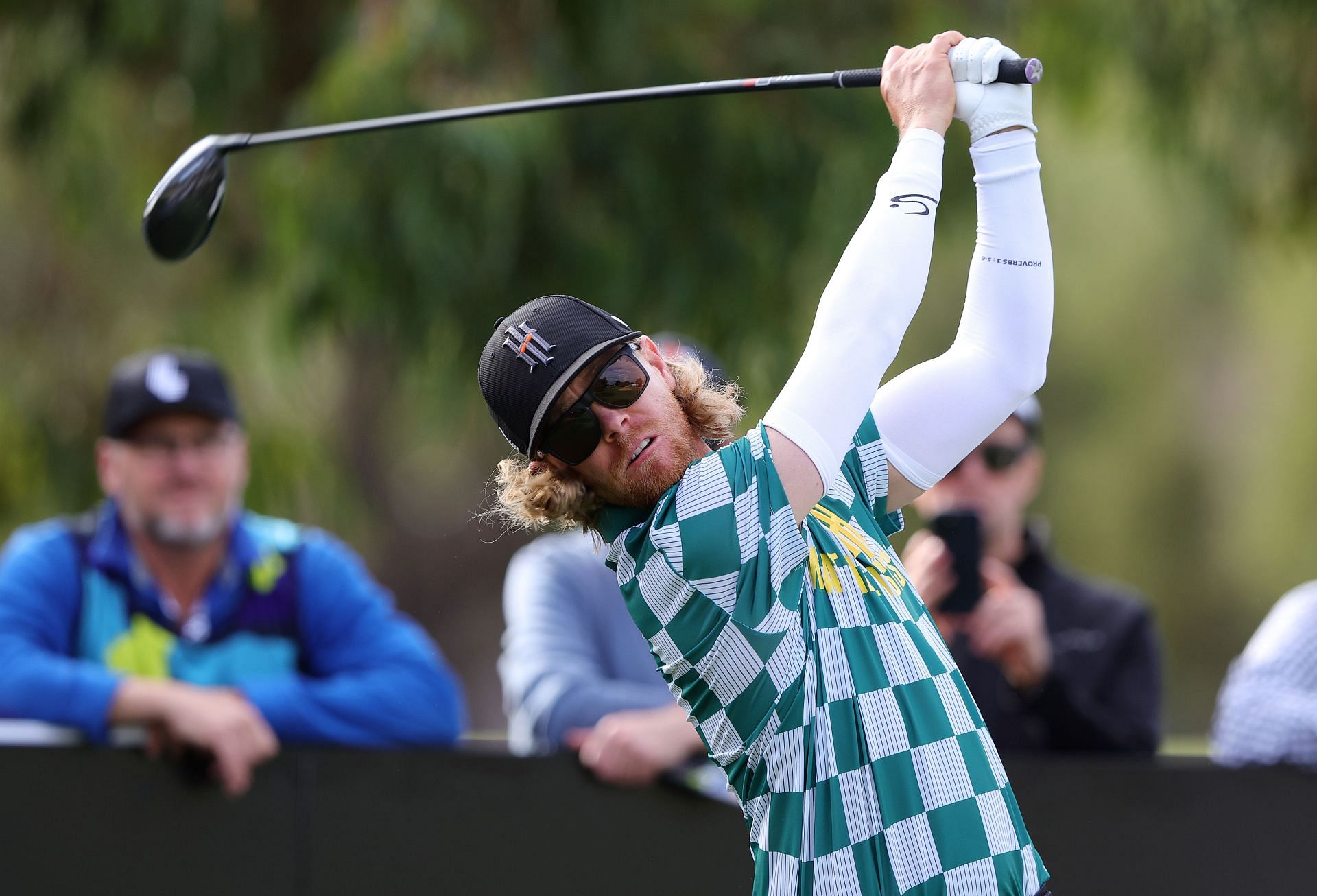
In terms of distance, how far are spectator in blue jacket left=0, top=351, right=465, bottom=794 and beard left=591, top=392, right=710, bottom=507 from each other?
5.43 ft

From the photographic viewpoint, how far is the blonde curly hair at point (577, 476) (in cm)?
245

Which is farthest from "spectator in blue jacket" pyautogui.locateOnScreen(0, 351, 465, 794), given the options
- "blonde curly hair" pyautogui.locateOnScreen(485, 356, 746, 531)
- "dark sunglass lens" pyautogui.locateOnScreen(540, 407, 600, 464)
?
"dark sunglass lens" pyautogui.locateOnScreen(540, 407, 600, 464)

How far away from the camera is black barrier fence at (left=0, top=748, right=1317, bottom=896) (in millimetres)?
3697

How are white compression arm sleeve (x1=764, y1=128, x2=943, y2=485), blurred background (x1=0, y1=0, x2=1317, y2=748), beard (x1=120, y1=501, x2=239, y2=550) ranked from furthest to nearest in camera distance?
blurred background (x1=0, y1=0, x2=1317, y2=748)
beard (x1=120, y1=501, x2=239, y2=550)
white compression arm sleeve (x1=764, y1=128, x2=943, y2=485)

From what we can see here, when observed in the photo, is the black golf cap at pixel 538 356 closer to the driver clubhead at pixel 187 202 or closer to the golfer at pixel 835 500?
the golfer at pixel 835 500

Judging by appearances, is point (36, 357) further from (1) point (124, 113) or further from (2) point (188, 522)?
(2) point (188, 522)

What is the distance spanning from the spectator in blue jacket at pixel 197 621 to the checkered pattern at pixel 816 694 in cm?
170

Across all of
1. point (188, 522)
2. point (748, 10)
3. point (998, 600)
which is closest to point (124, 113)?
point (748, 10)

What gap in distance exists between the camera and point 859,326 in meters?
2.21

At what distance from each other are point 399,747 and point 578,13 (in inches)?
136

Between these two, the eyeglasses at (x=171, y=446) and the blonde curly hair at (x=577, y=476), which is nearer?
the blonde curly hair at (x=577, y=476)

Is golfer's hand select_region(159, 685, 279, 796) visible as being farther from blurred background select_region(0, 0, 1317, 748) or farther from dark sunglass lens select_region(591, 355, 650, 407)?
blurred background select_region(0, 0, 1317, 748)

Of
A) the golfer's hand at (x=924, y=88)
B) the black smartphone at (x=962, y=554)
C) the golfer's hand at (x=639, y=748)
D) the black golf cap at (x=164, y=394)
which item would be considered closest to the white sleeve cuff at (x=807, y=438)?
the golfer's hand at (x=924, y=88)

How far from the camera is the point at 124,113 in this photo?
7129 millimetres
